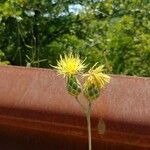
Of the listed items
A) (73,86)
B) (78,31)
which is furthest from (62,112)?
(78,31)

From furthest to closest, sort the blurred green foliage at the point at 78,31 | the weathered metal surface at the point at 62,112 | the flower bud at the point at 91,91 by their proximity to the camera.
Answer: the blurred green foliage at the point at 78,31 → the weathered metal surface at the point at 62,112 → the flower bud at the point at 91,91

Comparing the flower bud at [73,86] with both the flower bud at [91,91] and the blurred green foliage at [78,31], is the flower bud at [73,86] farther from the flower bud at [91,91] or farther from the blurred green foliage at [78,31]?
the blurred green foliage at [78,31]

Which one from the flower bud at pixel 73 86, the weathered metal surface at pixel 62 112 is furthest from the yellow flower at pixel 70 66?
the weathered metal surface at pixel 62 112

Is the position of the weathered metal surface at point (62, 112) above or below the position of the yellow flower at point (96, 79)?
below

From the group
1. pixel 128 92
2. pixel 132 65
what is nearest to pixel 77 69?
pixel 128 92

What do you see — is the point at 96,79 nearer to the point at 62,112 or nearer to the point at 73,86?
the point at 73,86
